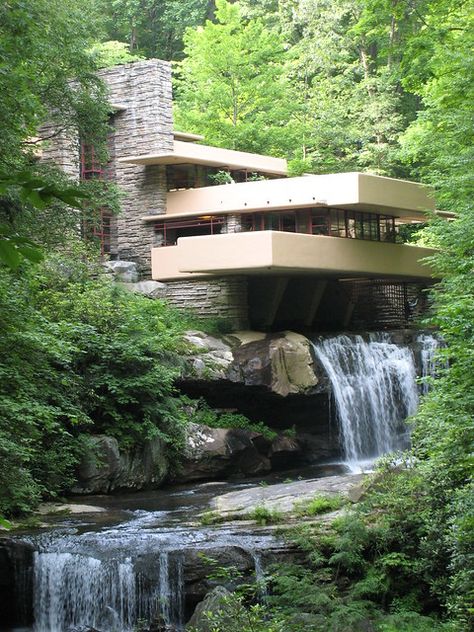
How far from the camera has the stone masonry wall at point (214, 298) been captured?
27531 millimetres

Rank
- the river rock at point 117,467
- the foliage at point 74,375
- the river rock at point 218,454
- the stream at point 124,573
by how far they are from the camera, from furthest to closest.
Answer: the river rock at point 218,454 < the river rock at point 117,467 < the foliage at point 74,375 < the stream at point 124,573

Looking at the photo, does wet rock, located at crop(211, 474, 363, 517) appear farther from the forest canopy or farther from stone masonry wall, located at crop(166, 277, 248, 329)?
stone masonry wall, located at crop(166, 277, 248, 329)

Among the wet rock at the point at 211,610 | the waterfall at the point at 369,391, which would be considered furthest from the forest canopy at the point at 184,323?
the waterfall at the point at 369,391

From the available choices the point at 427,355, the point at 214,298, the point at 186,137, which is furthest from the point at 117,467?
the point at 186,137

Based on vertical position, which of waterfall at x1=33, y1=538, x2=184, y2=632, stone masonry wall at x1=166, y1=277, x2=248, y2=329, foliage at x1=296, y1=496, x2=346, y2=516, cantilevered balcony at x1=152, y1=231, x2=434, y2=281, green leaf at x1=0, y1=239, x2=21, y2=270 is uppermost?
cantilevered balcony at x1=152, y1=231, x2=434, y2=281

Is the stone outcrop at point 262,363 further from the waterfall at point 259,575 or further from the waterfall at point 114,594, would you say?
the waterfall at point 259,575

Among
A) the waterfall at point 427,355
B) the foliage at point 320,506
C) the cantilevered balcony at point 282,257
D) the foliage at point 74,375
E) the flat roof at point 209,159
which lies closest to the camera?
the foliage at point 74,375

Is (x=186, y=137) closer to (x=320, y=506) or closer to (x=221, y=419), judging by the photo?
(x=221, y=419)

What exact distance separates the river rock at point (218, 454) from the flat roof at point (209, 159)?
9.84 m

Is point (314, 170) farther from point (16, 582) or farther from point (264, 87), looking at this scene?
point (16, 582)

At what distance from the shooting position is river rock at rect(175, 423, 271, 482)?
2133 centimetres

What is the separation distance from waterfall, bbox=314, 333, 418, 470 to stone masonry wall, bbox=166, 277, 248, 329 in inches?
Answer: 120

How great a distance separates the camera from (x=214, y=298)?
91.5 feet

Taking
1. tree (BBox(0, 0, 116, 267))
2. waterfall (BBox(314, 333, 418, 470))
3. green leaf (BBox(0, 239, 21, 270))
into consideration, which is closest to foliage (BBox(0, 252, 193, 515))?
tree (BBox(0, 0, 116, 267))
